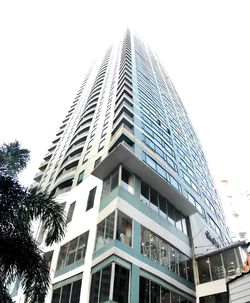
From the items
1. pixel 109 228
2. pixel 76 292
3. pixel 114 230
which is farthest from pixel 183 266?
pixel 76 292

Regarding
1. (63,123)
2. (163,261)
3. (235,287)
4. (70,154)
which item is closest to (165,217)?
(163,261)

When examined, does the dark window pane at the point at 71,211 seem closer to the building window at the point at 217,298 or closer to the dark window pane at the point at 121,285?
the dark window pane at the point at 121,285

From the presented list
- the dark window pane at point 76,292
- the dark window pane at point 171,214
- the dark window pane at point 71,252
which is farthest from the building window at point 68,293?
the dark window pane at point 171,214

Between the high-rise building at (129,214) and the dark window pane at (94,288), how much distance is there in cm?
7

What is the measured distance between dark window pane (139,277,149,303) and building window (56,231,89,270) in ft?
14.5

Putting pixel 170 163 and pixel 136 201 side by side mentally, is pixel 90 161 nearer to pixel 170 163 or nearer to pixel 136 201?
pixel 170 163

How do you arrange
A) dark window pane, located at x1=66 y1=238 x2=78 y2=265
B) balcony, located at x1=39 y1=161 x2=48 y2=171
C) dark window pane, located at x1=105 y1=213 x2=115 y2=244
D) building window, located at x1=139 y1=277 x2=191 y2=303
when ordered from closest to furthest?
building window, located at x1=139 y1=277 x2=191 y2=303
dark window pane, located at x1=105 y1=213 x2=115 y2=244
dark window pane, located at x1=66 y1=238 x2=78 y2=265
balcony, located at x1=39 y1=161 x2=48 y2=171

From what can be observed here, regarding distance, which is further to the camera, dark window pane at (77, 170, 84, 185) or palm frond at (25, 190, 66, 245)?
dark window pane at (77, 170, 84, 185)

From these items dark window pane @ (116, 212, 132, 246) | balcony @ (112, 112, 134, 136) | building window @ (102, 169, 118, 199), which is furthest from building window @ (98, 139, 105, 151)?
dark window pane @ (116, 212, 132, 246)

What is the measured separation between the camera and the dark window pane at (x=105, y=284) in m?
16.5

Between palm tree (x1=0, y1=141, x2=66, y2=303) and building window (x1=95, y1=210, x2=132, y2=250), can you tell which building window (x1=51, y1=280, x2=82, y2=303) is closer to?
building window (x1=95, y1=210, x2=132, y2=250)

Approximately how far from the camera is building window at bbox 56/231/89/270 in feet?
70.1

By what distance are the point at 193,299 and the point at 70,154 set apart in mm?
22421

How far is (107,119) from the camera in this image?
38.1m
